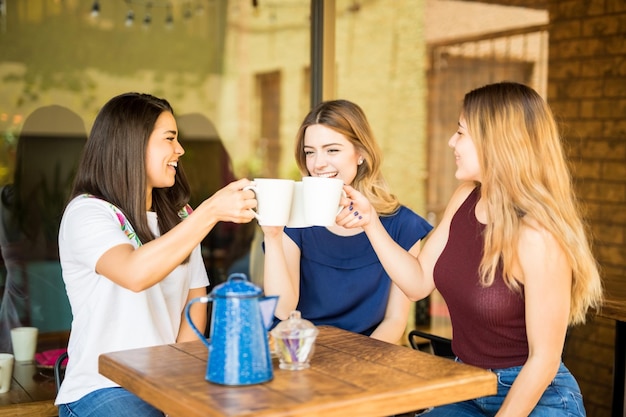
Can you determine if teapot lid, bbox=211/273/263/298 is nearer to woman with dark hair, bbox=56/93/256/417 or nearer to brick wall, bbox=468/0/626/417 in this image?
woman with dark hair, bbox=56/93/256/417

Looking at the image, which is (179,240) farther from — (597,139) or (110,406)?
(597,139)

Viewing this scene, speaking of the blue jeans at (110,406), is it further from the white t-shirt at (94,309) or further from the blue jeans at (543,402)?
the blue jeans at (543,402)

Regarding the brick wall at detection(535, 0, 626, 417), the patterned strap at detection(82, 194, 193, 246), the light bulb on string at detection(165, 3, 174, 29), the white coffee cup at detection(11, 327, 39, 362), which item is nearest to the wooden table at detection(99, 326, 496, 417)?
the patterned strap at detection(82, 194, 193, 246)

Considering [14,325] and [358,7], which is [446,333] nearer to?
[358,7]

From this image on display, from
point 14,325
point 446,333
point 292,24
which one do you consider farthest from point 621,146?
point 14,325

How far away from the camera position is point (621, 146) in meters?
4.11

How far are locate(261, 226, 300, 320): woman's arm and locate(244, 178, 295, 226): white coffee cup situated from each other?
1.25 feet

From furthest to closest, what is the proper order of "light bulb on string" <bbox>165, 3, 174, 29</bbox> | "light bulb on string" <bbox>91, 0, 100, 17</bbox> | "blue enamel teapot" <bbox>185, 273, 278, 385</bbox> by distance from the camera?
"light bulb on string" <bbox>165, 3, 174, 29</bbox> < "light bulb on string" <bbox>91, 0, 100, 17</bbox> < "blue enamel teapot" <bbox>185, 273, 278, 385</bbox>

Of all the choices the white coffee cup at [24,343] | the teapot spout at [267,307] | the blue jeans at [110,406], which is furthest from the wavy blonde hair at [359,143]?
the white coffee cup at [24,343]

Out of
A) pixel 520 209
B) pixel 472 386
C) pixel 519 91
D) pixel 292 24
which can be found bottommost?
pixel 472 386

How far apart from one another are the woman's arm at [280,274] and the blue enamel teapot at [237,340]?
0.68 m

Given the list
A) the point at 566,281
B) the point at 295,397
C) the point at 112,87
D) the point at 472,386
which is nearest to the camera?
the point at 295,397

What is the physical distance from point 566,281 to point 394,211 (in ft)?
2.70

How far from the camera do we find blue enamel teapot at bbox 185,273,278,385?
1.57 m
